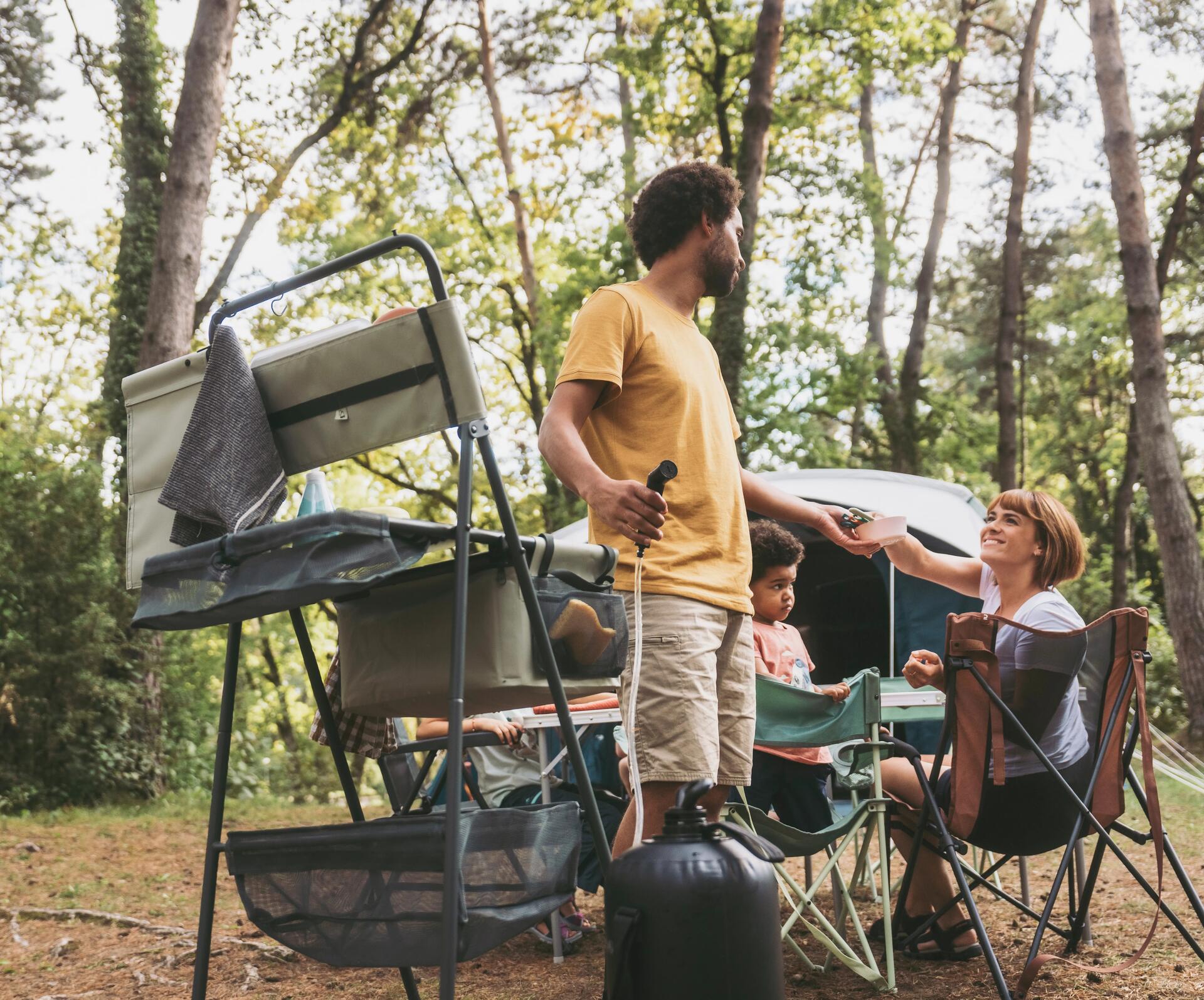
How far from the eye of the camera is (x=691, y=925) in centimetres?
175

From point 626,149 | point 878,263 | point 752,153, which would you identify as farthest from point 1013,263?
point 626,149

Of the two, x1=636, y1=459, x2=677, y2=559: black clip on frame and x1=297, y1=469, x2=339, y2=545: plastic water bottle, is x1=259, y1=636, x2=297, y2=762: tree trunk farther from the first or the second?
x1=636, y1=459, x2=677, y2=559: black clip on frame

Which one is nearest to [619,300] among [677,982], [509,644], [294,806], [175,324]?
[509,644]

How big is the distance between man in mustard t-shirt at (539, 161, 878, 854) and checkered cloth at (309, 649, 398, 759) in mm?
708

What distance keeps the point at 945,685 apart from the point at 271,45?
12.2 meters

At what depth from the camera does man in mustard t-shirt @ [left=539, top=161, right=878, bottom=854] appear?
2.15m

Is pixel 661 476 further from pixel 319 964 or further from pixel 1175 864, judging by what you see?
pixel 319 964

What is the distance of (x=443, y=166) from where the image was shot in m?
16.0

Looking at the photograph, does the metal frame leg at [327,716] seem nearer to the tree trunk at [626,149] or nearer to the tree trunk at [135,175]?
the tree trunk at [135,175]

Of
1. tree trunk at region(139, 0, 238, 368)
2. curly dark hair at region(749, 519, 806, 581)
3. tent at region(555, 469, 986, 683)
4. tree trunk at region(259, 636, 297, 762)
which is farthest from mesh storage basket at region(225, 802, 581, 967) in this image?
tree trunk at region(259, 636, 297, 762)

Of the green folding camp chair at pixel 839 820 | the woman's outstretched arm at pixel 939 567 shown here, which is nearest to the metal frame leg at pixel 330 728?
the green folding camp chair at pixel 839 820

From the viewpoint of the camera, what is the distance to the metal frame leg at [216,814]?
80.0 inches

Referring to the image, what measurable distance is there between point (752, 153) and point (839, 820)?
24.6 feet

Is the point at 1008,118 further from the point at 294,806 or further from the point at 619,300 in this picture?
the point at 619,300
